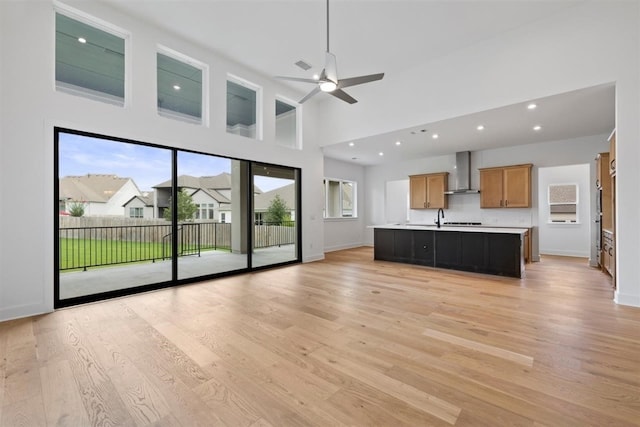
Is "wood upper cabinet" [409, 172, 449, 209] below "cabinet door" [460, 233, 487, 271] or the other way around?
the other way around

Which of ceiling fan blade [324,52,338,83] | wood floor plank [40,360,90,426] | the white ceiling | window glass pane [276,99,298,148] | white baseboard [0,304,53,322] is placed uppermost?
the white ceiling

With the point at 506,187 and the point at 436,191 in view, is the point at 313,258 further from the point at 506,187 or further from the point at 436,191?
the point at 506,187

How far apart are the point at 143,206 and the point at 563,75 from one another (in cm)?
685

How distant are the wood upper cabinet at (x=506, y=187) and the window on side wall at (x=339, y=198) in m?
4.08

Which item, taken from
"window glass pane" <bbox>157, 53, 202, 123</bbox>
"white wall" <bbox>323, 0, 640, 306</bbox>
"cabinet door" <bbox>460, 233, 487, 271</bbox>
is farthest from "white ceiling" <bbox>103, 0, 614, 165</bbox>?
"cabinet door" <bbox>460, 233, 487, 271</bbox>

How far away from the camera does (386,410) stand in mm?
1604

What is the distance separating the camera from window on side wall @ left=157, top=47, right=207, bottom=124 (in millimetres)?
4672

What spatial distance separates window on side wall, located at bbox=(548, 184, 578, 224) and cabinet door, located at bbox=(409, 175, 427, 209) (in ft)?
12.4

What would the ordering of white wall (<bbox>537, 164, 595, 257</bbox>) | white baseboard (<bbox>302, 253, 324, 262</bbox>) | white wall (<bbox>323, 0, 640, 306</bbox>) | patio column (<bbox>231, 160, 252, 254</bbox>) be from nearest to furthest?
1. white wall (<bbox>323, 0, 640, 306</bbox>)
2. patio column (<bbox>231, 160, 252, 254</bbox>)
3. white baseboard (<bbox>302, 253, 324, 262</bbox>)
4. white wall (<bbox>537, 164, 595, 257</bbox>)

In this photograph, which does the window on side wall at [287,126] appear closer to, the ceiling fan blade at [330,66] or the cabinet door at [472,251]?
the ceiling fan blade at [330,66]

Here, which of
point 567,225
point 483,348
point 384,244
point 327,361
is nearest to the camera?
point 327,361

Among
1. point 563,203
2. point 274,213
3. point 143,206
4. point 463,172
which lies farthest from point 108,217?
point 563,203

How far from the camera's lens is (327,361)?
2154mm

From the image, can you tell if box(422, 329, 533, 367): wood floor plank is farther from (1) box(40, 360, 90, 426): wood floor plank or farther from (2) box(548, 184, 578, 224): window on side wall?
(2) box(548, 184, 578, 224): window on side wall
